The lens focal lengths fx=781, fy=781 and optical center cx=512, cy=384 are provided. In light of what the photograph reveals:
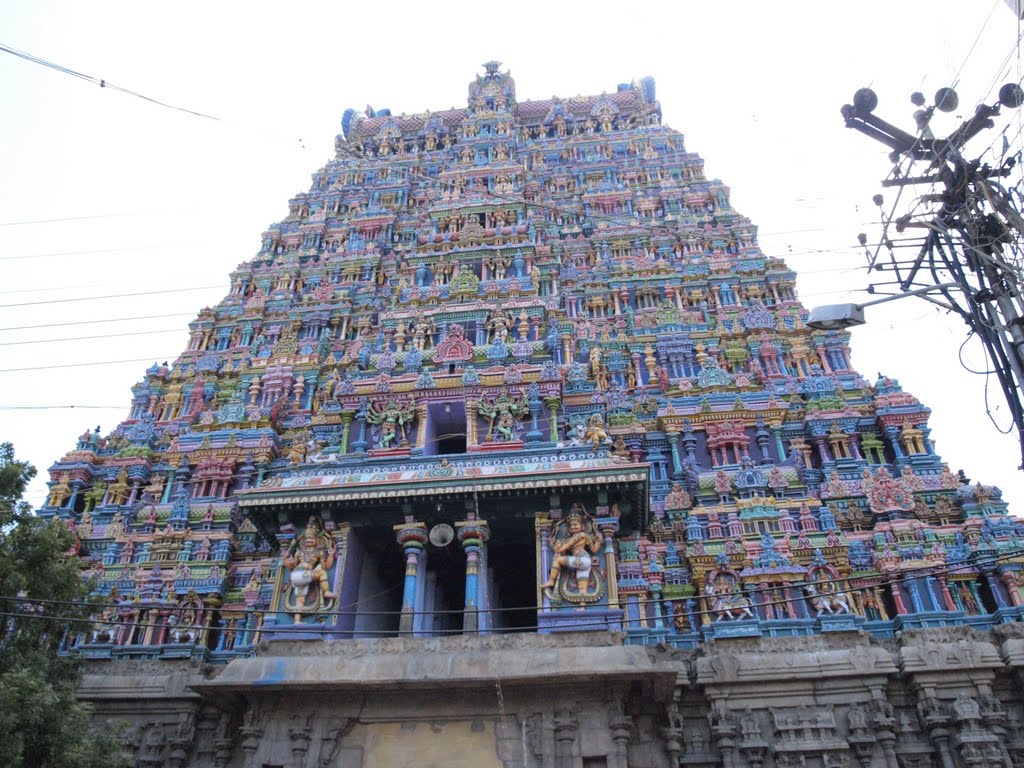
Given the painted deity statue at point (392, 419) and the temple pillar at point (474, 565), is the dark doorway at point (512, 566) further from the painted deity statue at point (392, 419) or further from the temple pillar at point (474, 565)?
the painted deity statue at point (392, 419)

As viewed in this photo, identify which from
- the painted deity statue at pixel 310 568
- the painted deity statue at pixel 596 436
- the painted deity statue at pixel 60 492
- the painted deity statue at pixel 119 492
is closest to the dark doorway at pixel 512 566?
the painted deity statue at pixel 596 436

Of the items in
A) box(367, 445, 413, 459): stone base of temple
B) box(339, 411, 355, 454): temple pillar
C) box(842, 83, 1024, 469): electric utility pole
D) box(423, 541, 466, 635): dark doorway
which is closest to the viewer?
box(842, 83, 1024, 469): electric utility pole

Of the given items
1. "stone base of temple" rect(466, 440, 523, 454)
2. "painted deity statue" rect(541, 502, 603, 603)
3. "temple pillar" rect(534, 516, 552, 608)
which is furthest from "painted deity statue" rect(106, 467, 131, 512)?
"painted deity statue" rect(541, 502, 603, 603)

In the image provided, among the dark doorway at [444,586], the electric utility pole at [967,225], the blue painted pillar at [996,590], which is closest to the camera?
the electric utility pole at [967,225]

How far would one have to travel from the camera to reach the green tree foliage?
39.5 ft

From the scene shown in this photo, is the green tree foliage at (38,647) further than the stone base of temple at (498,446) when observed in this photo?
No

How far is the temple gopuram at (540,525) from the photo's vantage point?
48.4 ft

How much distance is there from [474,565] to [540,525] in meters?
1.76

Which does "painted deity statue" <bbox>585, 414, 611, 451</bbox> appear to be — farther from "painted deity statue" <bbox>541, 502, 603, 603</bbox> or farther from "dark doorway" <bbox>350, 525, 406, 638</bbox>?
"dark doorway" <bbox>350, 525, 406, 638</bbox>

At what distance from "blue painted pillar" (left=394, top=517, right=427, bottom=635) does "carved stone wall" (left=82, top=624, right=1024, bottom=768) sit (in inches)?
61.8

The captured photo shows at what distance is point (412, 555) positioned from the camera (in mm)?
17344

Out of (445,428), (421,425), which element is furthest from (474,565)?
(445,428)

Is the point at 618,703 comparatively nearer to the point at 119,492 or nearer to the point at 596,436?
the point at 596,436

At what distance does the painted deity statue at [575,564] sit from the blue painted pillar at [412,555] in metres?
2.79
